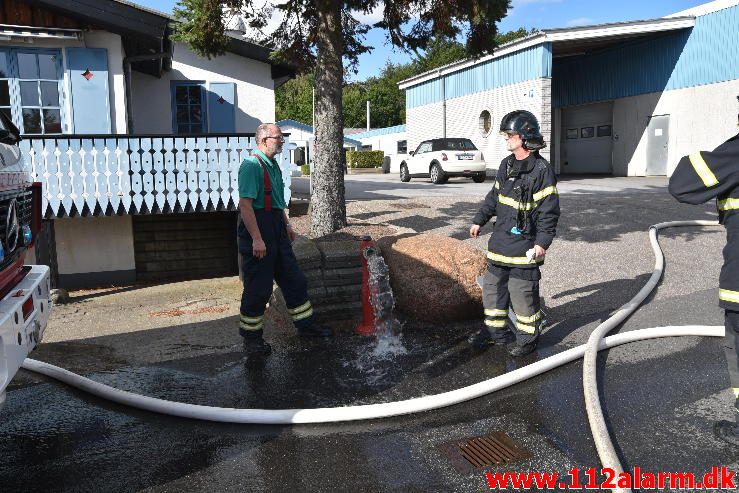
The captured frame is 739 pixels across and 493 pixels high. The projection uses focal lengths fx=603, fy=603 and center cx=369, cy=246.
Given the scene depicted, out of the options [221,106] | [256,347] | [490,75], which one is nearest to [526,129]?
[256,347]

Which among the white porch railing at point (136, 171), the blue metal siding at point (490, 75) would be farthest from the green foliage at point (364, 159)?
the white porch railing at point (136, 171)

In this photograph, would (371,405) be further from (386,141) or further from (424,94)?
(386,141)

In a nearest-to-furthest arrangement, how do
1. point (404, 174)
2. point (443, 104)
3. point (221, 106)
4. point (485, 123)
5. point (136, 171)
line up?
point (136, 171) → point (221, 106) → point (404, 174) → point (485, 123) → point (443, 104)

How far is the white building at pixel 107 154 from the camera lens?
29.2ft

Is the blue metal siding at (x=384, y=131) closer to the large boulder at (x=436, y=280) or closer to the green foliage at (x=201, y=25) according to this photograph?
the green foliage at (x=201, y=25)

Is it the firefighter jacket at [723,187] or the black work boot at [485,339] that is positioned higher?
the firefighter jacket at [723,187]

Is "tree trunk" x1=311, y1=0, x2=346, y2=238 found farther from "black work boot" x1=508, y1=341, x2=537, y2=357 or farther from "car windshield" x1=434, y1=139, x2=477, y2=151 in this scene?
"car windshield" x1=434, y1=139, x2=477, y2=151

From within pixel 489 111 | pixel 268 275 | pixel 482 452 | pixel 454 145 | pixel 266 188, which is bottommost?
pixel 482 452

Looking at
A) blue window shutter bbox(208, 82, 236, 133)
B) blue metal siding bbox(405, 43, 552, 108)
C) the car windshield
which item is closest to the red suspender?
blue window shutter bbox(208, 82, 236, 133)

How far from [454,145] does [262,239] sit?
15.6 metres

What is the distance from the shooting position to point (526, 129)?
4.54 meters

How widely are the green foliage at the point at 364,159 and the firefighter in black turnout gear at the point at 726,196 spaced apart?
112ft

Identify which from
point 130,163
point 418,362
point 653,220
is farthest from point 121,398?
point 653,220

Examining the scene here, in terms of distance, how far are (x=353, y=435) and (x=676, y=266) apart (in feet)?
18.0
